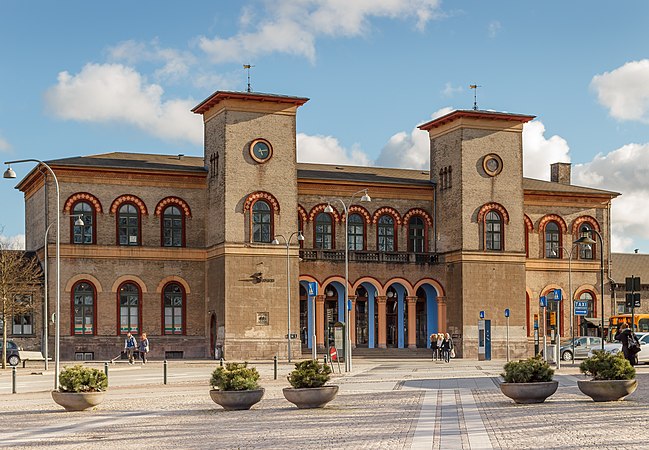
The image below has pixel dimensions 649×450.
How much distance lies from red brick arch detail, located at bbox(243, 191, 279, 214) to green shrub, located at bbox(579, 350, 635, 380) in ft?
118

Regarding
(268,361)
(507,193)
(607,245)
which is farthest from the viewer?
(607,245)

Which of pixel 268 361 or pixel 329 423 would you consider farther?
pixel 268 361

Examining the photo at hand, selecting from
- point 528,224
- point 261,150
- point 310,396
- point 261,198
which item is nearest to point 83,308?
point 261,198

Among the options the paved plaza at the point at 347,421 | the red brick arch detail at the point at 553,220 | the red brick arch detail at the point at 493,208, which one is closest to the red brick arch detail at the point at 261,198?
the red brick arch detail at the point at 493,208

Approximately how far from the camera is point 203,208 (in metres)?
62.8

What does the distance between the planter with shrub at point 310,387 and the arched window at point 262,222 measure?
3512 centimetres

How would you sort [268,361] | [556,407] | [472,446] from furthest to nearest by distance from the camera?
[268,361], [556,407], [472,446]

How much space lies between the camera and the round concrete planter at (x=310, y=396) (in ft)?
83.2

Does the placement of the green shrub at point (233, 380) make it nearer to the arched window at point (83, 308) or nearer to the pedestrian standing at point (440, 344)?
the pedestrian standing at point (440, 344)

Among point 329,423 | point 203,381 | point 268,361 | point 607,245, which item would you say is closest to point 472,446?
point 329,423

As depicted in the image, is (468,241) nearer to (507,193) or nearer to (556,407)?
(507,193)

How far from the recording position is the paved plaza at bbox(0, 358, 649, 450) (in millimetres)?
19031

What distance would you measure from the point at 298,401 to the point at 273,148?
36113mm

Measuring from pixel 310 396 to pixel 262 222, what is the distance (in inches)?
1404
